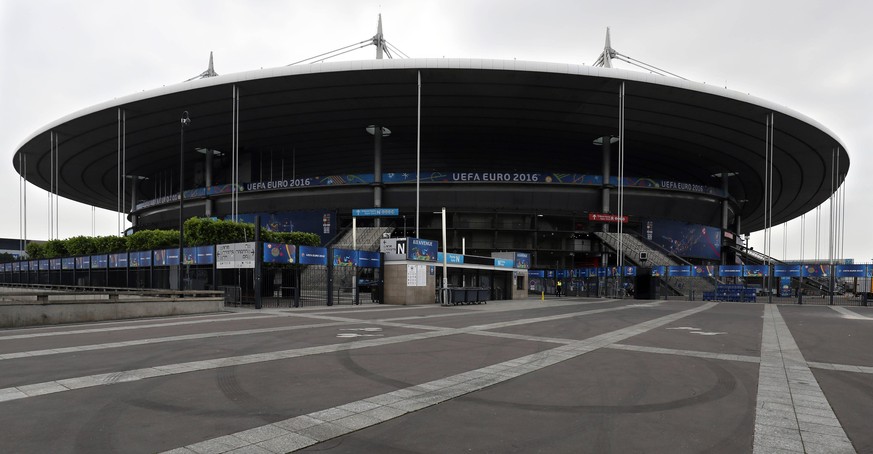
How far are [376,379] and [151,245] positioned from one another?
121ft

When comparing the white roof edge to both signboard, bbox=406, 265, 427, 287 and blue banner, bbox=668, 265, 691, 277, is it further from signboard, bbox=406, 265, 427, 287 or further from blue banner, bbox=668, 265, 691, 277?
signboard, bbox=406, 265, 427, 287

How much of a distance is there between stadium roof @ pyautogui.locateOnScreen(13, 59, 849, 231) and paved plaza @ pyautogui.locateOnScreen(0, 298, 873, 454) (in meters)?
36.6

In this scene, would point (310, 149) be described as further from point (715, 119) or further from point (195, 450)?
point (195, 450)

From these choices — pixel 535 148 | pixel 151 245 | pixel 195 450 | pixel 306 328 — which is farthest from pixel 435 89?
pixel 195 450

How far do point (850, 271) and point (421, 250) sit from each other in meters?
31.7

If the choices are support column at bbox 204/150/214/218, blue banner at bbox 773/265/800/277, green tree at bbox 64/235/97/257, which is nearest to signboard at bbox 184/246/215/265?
green tree at bbox 64/235/97/257

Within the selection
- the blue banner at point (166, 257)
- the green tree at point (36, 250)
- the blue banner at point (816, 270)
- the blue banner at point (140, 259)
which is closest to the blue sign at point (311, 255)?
the blue banner at point (166, 257)

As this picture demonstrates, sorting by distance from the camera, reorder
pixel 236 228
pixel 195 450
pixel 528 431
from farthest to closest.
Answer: pixel 236 228
pixel 528 431
pixel 195 450

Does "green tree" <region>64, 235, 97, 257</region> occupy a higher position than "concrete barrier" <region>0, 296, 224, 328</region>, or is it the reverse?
"green tree" <region>64, 235, 97, 257</region>

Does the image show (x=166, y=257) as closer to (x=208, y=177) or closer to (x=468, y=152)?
(x=208, y=177)

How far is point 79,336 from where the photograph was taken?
41.7ft

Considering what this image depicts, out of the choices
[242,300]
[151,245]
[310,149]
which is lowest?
[242,300]

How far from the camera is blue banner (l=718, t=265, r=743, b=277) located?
39.9 metres

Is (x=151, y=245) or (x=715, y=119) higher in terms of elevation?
(x=715, y=119)
